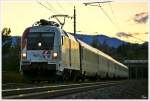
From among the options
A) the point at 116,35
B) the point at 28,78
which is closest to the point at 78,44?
the point at 28,78

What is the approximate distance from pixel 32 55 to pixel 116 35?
3.77 metres

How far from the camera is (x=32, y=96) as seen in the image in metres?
11.9

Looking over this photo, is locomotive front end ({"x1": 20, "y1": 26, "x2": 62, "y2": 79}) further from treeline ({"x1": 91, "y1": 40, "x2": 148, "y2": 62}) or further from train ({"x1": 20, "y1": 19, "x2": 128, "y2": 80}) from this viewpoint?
treeline ({"x1": 91, "y1": 40, "x2": 148, "y2": 62})

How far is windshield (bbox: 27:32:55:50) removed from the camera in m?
19.7

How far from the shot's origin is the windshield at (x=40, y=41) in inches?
776

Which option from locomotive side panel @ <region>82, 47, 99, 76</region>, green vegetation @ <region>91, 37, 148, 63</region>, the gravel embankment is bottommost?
the gravel embankment

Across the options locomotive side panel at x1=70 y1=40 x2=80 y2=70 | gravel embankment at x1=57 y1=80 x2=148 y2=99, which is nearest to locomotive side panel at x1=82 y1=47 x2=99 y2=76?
locomotive side panel at x1=70 y1=40 x2=80 y2=70

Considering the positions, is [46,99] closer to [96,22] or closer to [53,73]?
[96,22]

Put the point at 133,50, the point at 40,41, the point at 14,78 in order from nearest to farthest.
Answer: the point at 40,41 → the point at 133,50 → the point at 14,78

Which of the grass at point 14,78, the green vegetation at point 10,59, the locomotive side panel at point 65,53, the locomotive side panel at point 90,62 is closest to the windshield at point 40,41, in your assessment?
the green vegetation at point 10,59

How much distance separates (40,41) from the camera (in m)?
19.8

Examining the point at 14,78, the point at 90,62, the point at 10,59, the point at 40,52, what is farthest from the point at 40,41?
the point at 90,62

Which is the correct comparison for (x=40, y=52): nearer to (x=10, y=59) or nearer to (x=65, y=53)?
(x=65, y=53)

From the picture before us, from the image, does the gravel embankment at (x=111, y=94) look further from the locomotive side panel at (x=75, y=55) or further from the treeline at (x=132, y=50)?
the locomotive side panel at (x=75, y=55)
